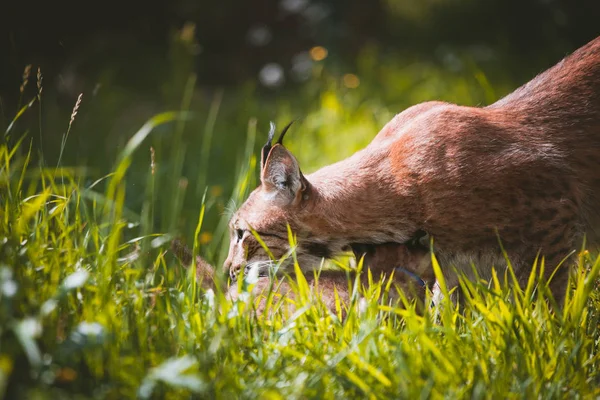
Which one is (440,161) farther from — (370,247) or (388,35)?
(388,35)

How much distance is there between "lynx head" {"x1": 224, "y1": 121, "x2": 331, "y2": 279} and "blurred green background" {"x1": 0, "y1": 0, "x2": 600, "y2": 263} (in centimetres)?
97

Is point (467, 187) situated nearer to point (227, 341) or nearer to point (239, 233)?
point (239, 233)

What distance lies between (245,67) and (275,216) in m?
5.26

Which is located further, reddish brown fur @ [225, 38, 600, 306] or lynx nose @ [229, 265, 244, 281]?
lynx nose @ [229, 265, 244, 281]

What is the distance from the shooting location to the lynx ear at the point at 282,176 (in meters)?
3.46

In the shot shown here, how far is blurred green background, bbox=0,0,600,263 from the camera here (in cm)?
599

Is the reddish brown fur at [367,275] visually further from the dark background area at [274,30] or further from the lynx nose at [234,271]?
the dark background area at [274,30]

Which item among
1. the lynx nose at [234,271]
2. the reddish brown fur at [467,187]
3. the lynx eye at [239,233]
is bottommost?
the lynx nose at [234,271]

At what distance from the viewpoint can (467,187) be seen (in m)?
3.38

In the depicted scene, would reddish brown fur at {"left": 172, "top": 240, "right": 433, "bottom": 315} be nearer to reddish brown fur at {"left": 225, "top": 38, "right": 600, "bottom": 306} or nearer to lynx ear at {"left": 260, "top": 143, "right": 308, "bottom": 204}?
reddish brown fur at {"left": 225, "top": 38, "right": 600, "bottom": 306}

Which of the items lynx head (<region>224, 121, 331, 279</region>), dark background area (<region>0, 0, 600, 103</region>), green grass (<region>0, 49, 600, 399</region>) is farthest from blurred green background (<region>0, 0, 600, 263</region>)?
green grass (<region>0, 49, 600, 399</region>)

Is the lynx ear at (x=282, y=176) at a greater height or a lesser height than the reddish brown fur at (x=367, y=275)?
greater

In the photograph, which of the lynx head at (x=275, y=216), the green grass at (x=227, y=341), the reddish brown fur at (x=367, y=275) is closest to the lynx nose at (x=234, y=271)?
the lynx head at (x=275, y=216)

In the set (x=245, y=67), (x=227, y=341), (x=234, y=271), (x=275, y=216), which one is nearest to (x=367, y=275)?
(x=275, y=216)
